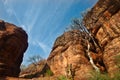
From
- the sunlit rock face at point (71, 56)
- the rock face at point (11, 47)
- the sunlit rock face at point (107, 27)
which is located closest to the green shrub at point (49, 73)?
the sunlit rock face at point (71, 56)

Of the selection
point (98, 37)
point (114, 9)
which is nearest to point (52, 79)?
point (98, 37)

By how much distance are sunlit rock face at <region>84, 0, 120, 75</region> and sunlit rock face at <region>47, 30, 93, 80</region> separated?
357 cm

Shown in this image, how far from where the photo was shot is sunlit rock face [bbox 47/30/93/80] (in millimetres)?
45381

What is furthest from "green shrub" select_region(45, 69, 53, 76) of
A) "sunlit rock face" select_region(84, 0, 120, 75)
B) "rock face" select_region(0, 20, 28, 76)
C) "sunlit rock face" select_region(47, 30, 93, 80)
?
"sunlit rock face" select_region(84, 0, 120, 75)

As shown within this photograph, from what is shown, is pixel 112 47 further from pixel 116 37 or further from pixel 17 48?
pixel 17 48

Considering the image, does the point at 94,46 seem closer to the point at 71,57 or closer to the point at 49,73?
the point at 71,57

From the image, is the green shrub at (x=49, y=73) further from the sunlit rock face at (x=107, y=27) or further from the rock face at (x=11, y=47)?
the sunlit rock face at (x=107, y=27)

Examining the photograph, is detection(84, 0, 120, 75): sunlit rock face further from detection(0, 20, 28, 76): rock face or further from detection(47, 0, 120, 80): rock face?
detection(0, 20, 28, 76): rock face

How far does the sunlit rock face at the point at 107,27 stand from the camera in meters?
43.3

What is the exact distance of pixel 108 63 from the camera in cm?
4353

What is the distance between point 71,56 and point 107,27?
9338 millimetres

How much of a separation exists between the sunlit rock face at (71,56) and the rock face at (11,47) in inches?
297

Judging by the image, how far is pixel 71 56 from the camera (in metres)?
49.0

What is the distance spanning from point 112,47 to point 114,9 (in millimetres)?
8788
